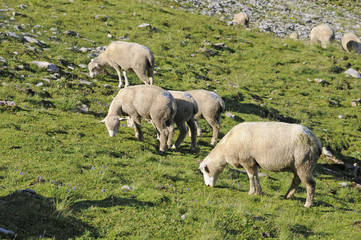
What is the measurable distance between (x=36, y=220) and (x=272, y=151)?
6116mm

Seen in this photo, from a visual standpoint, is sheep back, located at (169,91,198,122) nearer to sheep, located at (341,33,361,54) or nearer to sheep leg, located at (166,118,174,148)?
sheep leg, located at (166,118,174,148)

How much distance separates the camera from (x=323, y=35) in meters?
32.9

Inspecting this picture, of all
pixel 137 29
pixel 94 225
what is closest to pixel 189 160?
pixel 94 225

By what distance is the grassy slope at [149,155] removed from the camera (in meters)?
6.22

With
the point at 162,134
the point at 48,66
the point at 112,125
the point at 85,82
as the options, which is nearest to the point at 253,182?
the point at 162,134

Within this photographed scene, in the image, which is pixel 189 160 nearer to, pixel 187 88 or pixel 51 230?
pixel 51 230

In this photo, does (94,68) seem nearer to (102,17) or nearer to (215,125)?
(215,125)

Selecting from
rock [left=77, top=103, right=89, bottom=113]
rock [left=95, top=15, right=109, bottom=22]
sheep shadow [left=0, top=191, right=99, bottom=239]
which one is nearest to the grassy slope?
sheep shadow [left=0, top=191, right=99, bottom=239]

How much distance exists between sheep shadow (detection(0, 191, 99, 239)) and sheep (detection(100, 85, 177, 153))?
194 inches

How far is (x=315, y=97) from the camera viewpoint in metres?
20.5

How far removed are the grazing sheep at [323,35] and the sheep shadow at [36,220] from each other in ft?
110

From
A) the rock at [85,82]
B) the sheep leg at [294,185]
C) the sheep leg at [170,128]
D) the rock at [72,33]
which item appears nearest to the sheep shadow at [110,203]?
the sheep leg at [170,128]

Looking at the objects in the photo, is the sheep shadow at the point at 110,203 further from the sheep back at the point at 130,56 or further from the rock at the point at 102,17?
the rock at the point at 102,17

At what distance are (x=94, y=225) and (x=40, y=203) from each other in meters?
1.25
